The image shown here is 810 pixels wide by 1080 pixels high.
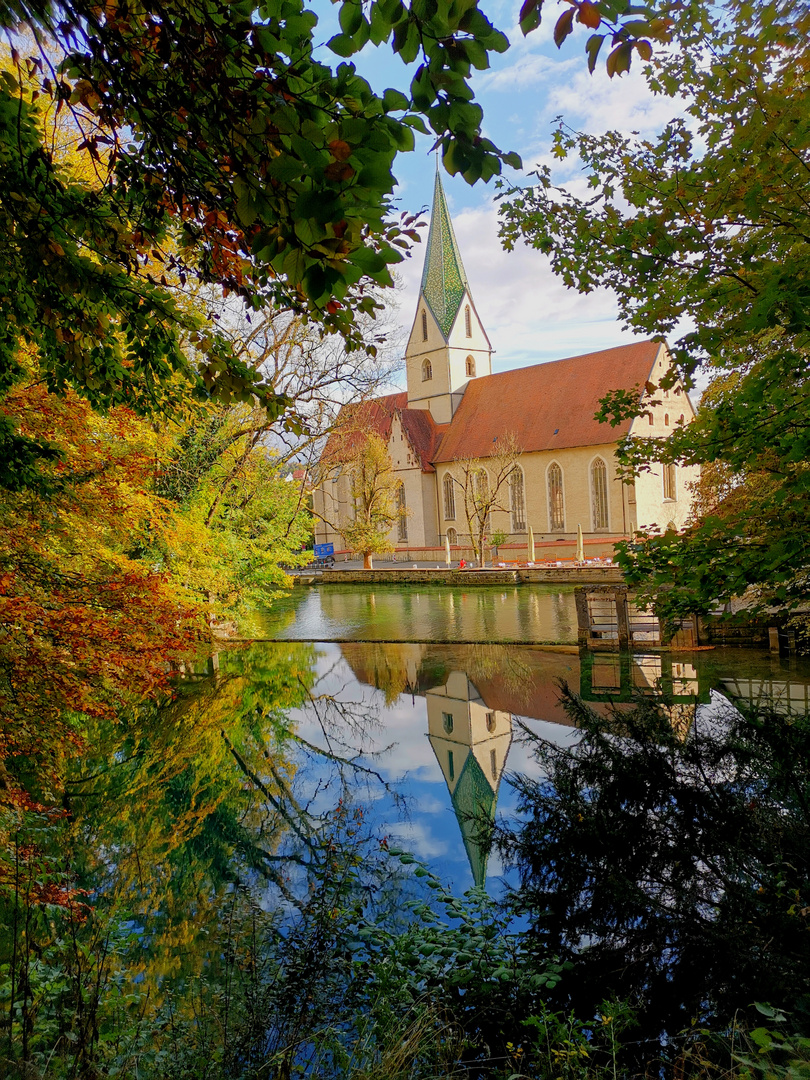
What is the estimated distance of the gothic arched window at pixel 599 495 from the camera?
35156 millimetres

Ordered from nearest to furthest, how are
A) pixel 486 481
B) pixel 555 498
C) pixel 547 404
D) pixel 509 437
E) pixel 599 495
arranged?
pixel 599 495 < pixel 555 498 < pixel 509 437 < pixel 547 404 < pixel 486 481

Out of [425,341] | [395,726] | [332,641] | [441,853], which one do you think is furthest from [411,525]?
[441,853]

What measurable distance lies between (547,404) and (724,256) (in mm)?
34758

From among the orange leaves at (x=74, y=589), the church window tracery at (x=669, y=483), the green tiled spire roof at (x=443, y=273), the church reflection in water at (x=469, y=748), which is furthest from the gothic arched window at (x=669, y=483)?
the orange leaves at (x=74, y=589)

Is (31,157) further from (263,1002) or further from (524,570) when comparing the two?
(524,570)

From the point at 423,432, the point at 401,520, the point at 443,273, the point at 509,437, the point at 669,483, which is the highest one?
the point at 443,273

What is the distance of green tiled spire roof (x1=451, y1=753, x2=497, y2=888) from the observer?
625 centimetres

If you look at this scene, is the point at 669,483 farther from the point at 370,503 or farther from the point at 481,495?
the point at 370,503

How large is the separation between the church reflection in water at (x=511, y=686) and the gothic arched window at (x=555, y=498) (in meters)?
21.5

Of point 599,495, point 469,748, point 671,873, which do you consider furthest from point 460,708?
point 599,495

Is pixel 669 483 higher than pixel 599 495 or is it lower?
higher

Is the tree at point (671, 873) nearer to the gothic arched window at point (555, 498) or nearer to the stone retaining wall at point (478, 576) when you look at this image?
the stone retaining wall at point (478, 576)

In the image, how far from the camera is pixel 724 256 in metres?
4.67

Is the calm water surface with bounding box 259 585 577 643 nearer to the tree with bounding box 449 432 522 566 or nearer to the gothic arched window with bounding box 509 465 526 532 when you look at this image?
the tree with bounding box 449 432 522 566
